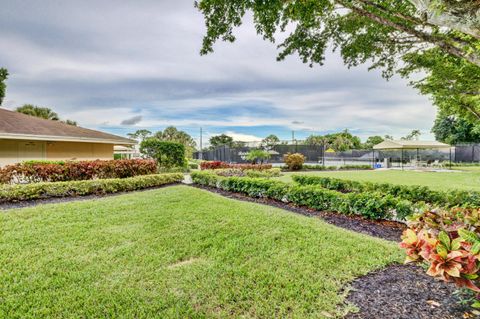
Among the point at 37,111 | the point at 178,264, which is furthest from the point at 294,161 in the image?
the point at 37,111

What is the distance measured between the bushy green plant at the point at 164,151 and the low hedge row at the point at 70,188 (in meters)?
6.10

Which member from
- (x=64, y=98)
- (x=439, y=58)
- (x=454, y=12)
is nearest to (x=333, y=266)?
(x=454, y=12)

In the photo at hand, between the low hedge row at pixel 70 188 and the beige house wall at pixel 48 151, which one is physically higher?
the beige house wall at pixel 48 151

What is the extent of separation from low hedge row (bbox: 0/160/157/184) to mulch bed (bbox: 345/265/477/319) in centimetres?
954

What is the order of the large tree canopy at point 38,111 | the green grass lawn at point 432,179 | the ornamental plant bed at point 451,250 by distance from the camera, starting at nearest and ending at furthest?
the ornamental plant bed at point 451,250 < the green grass lawn at point 432,179 < the large tree canopy at point 38,111

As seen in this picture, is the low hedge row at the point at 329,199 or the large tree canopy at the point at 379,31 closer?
the large tree canopy at the point at 379,31

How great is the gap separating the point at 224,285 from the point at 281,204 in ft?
14.7

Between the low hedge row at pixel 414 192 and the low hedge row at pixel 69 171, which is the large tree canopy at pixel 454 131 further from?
the low hedge row at pixel 69 171

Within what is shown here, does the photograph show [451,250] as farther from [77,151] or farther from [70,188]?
[77,151]

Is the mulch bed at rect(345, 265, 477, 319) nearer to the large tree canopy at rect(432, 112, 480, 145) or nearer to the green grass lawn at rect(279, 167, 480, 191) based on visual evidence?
the green grass lawn at rect(279, 167, 480, 191)

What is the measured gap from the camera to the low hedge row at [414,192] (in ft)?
18.6

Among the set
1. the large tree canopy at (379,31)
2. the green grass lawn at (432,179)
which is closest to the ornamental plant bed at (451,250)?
the large tree canopy at (379,31)

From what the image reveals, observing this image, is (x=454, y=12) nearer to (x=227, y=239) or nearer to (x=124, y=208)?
(x=227, y=239)

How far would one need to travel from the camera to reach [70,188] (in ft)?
25.7
